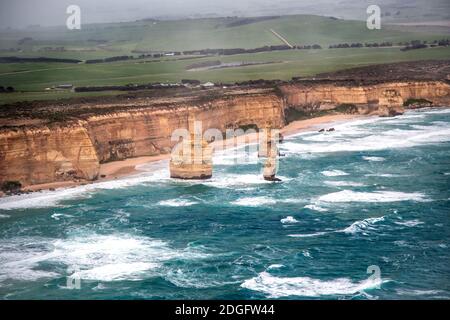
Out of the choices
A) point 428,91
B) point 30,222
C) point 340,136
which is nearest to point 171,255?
point 30,222

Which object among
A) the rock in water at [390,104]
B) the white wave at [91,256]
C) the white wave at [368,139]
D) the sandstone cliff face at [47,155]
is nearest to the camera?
the white wave at [91,256]

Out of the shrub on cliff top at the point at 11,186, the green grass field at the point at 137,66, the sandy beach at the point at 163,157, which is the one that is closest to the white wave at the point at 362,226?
the sandy beach at the point at 163,157

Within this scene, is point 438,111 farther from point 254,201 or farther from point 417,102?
point 254,201

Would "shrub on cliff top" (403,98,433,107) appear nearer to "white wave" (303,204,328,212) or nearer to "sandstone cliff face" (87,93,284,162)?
"sandstone cliff face" (87,93,284,162)

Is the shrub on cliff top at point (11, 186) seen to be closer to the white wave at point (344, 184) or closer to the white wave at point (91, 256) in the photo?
the white wave at point (91, 256)

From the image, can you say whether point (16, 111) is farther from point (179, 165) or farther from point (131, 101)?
point (179, 165)

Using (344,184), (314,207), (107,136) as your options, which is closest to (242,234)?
(314,207)

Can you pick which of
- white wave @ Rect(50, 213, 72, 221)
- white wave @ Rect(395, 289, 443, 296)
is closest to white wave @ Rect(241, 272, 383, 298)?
white wave @ Rect(395, 289, 443, 296)
